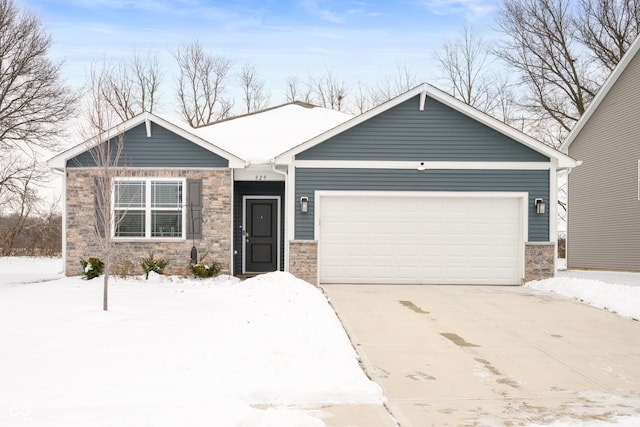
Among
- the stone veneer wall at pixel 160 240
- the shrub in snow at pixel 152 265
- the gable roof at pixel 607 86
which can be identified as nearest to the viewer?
the shrub in snow at pixel 152 265

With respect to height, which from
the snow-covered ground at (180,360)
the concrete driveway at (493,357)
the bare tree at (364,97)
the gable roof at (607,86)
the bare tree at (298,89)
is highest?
the bare tree at (298,89)

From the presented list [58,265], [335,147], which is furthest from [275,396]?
[58,265]

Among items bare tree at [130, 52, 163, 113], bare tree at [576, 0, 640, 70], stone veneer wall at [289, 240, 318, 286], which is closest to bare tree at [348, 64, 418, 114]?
bare tree at [576, 0, 640, 70]

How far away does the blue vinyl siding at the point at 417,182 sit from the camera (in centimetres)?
1366

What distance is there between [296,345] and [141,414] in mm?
2570

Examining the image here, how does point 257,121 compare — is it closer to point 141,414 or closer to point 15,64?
point 15,64

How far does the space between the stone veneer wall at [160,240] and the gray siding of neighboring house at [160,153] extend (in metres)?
0.19

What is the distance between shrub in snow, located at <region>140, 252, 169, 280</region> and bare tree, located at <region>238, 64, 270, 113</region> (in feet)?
73.0

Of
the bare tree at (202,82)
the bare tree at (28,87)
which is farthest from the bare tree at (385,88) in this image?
the bare tree at (28,87)

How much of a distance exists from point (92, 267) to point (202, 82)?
22654 mm

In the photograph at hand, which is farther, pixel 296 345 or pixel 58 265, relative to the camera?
pixel 58 265

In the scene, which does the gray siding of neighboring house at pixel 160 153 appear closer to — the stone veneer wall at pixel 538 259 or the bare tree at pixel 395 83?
the stone veneer wall at pixel 538 259

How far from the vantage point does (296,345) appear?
22.9 ft

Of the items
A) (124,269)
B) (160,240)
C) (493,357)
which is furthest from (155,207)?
(493,357)
